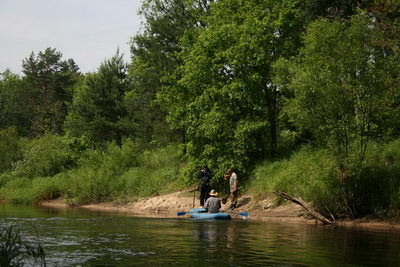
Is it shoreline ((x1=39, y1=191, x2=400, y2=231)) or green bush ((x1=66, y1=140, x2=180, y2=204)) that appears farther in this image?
green bush ((x1=66, y1=140, x2=180, y2=204))

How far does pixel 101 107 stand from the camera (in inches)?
1948

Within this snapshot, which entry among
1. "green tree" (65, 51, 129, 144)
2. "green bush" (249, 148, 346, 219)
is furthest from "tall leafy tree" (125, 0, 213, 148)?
"green bush" (249, 148, 346, 219)

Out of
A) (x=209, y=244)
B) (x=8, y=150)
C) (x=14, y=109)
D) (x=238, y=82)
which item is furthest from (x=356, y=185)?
(x=14, y=109)

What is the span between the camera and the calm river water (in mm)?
12695

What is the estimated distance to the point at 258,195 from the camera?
2822 centimetres

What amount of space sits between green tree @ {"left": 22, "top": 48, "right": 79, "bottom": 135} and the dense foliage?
14407 millimetres

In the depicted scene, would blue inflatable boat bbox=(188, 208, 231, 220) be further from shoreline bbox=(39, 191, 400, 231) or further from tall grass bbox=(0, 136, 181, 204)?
tall grass bbox=(0, 136, 181, 204)

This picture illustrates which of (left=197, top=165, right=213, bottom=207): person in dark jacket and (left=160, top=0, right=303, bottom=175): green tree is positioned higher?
(left=160, top=0, right=303, bottom=175): green tree

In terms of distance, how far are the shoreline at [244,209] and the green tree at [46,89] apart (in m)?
32.9

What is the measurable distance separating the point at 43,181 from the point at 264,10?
22706 mm

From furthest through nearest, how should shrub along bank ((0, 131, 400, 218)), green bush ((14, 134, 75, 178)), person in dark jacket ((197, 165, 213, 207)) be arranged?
green bush ((14, 134, 75, 178))
person in dark jacket ((197, 165, 213, 207))
shrub along bank ((0, 131, 400, 218))

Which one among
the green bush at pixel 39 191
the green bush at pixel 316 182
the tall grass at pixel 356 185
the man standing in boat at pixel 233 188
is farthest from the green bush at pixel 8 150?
the tall grass at pixel 356 185

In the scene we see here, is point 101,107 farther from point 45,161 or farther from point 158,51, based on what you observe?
point 158,51

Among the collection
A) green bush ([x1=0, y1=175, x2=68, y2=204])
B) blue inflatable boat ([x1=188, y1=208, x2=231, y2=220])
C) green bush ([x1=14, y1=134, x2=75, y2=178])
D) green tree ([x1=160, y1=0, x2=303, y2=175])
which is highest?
green tree ([x1=160, y1=0, x2=303, y2=175])
